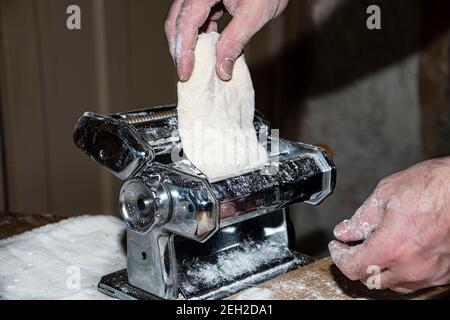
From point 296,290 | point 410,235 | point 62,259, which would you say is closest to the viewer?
point 410,235

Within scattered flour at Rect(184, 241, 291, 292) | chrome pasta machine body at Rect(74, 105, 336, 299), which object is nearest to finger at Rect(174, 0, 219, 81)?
chrome pasta machine body at Rect(74, 105, 336, 299)

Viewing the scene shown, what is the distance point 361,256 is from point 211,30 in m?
0.46

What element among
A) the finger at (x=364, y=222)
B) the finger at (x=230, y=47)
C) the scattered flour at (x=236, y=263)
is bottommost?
the scattered flour at (x=236, y=263)

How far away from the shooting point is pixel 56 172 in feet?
6.74

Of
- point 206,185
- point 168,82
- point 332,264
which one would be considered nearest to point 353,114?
point 168,82

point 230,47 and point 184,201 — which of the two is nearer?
point 184,201

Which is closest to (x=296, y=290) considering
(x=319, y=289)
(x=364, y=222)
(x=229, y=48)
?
(x=319, y=289)

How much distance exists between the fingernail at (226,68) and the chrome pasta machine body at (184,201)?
0.34 feet

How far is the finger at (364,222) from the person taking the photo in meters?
1.05

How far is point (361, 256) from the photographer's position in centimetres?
101

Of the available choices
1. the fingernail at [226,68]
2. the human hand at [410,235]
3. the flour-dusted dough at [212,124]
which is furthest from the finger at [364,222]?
the fingernail at [226,68]

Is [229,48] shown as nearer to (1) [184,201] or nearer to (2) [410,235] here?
(1) [184,201]

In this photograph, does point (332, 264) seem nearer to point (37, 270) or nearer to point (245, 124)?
point (245, 124)

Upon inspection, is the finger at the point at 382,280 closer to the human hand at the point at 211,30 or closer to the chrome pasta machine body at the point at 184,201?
the chrome pasta machine body at the point at 184,201
